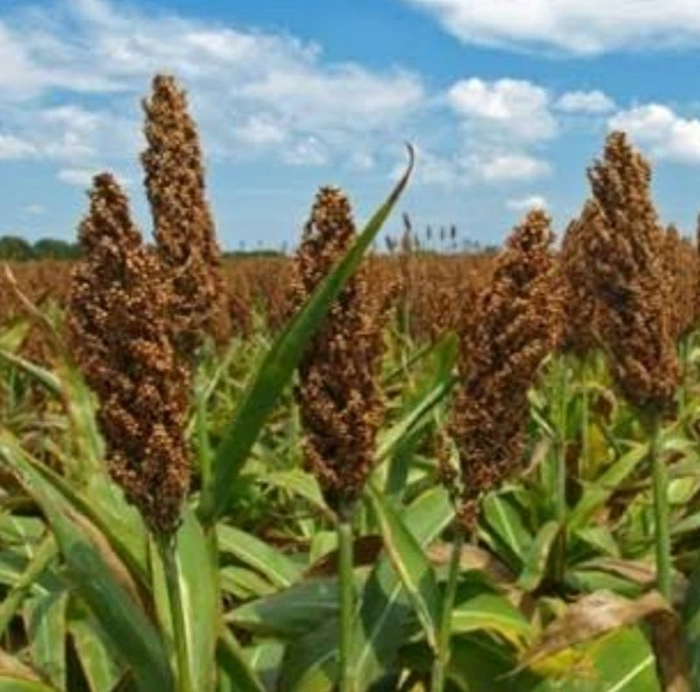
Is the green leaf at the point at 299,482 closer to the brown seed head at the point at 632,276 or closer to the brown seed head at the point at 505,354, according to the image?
the brown seed head at the point at 632,276

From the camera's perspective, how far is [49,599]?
10.8 feet

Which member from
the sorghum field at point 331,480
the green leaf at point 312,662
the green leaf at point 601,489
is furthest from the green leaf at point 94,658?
the green leaf at point 601,489

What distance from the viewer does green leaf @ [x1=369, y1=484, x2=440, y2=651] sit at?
2.46m

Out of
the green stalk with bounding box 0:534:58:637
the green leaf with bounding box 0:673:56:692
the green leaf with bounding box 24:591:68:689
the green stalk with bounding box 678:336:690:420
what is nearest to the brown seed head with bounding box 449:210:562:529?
the green leaf with bounding box 0:673:56:692

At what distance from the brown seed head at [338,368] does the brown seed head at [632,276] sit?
659 millimetres

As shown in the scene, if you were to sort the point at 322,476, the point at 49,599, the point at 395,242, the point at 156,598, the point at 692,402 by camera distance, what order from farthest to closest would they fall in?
the point at 395,242 < the point at 692,402 < the point at 49,599 < the point at 156,598 < the point at 322,476

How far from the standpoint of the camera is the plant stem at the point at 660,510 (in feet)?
8.90

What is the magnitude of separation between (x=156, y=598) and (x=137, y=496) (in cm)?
47

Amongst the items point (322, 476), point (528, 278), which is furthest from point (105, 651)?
point (528, 278)

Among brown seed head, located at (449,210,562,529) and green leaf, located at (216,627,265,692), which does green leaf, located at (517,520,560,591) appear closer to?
green leaf, located at (216,627,265,692)

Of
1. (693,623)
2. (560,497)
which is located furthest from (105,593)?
(560,497)

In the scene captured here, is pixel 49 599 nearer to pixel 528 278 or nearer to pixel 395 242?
pixel 528 278

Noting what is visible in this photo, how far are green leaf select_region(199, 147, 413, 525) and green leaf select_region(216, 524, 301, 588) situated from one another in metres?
1.42

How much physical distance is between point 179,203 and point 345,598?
44.6 inches
